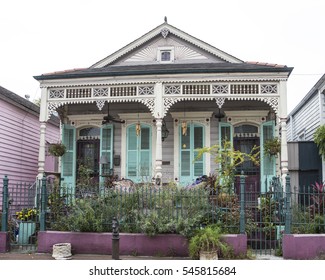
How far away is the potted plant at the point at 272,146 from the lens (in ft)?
44.4

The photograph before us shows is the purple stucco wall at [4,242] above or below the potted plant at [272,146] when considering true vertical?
below

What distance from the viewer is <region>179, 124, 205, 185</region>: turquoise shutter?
48.4 ft

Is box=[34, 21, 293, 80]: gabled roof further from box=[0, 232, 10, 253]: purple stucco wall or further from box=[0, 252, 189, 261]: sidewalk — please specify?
box=[0, 252, 189, 261]: sidewalk

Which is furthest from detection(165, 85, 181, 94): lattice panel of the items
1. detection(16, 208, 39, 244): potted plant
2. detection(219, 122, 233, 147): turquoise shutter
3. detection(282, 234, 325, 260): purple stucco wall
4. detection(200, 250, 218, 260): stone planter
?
detection(200, 250, 218, 260): stone planter

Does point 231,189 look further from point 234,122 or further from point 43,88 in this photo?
point 43,88

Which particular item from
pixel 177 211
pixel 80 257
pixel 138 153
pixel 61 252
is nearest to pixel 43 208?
pixel 61 252

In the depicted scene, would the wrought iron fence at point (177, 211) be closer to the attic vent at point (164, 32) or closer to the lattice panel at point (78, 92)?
the lattice panel at point (78, 92)

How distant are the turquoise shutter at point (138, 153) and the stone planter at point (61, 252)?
581 cm

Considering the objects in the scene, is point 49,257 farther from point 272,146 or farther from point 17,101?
point 17,101

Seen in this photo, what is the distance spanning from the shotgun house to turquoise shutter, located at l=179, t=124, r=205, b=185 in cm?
4

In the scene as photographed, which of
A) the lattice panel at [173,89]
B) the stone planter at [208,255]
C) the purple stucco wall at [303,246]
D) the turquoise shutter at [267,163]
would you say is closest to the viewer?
the stone planter at [208,255]

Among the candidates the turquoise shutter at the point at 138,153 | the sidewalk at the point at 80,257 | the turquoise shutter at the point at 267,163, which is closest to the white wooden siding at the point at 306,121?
the turquoise shutter at the point at 267,163

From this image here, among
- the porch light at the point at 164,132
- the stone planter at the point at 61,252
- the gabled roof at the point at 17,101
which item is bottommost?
the stone planter at the point at 61,252

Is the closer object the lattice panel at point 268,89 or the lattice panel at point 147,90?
the lattice panel at point 268,89
